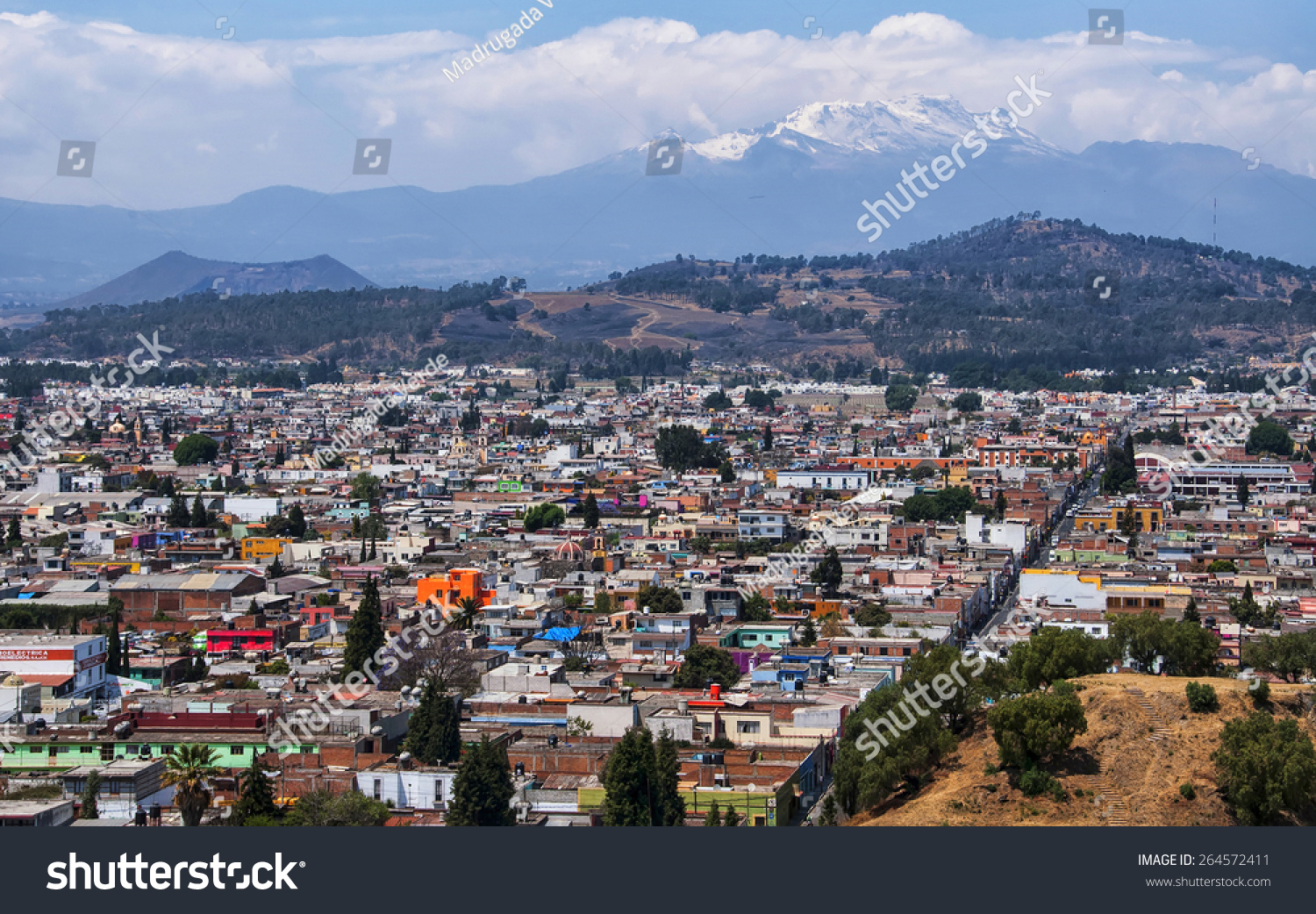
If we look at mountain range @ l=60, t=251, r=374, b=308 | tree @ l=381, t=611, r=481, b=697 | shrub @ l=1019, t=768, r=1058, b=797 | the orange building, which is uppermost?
mountain range @ l=60, t=251, r=374, b=308

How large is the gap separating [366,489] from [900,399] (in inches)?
1248

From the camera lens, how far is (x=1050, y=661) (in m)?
13.1

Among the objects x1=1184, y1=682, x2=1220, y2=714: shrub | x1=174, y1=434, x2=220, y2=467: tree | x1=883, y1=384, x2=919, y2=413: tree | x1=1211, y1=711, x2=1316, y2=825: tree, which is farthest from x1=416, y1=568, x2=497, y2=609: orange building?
x1=883, y1=384, x2=919, y2=413: tree

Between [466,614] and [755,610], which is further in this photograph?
[755,610]

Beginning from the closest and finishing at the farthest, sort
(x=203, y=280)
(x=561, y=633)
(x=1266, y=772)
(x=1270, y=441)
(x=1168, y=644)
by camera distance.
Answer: (x=1266, y=772) < (x=1168, y=644) < (x=561, y=633) < (x=1270, y=441) < (x=203, y=280)

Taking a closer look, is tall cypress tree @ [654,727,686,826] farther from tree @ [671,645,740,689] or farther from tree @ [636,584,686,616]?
tree @ [636,584,686,616]

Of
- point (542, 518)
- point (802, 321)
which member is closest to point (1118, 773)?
point (542, 518)

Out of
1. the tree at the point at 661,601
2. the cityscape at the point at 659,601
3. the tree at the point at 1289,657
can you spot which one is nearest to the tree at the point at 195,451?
the cityscape at the point at 659,601

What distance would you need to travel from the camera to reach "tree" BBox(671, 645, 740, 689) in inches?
617

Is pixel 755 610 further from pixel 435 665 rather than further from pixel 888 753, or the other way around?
pixel 888 753

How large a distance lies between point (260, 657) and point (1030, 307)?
89497 mm

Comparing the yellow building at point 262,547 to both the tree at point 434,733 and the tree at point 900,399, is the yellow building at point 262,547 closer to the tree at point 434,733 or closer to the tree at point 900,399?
the tree at point 434,733

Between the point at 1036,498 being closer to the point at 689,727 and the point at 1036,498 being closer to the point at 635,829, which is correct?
the point at 689,727

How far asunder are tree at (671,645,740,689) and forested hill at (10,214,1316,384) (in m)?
58.1
